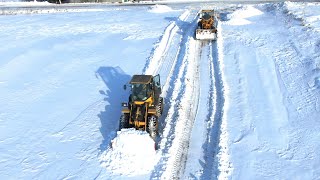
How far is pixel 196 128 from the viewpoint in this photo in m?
15.0

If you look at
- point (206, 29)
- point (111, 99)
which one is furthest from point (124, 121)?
point (206, 29)

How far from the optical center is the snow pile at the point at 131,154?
1259 cm

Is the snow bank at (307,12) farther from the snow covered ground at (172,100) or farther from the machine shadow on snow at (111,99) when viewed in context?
the machine shadow on snow at (111,99)

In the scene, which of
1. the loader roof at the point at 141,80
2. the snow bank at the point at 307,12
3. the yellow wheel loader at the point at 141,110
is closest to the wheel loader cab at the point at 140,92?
the yellow wheel loader at the point at 141,110

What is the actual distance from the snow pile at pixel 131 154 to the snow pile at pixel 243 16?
63.8 feet

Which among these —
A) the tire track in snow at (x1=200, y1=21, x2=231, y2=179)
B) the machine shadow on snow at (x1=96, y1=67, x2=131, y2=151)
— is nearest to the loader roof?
the machine shadow on snow at (x1=96, y1=67, x2=131, y2=151)

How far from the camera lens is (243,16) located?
108 feet

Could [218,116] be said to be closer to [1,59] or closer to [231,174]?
[231,174]

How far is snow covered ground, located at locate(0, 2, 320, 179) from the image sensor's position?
12852 millimetres

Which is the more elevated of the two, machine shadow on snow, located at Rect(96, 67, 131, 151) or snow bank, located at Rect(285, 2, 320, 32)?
snow bank, located at Rect(285, 2, 320, 32)

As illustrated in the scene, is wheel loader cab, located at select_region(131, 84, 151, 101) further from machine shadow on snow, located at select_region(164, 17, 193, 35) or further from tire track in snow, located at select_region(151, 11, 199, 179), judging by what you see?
machine shadow on snow, located at select_region(164, 17, 193, 35)

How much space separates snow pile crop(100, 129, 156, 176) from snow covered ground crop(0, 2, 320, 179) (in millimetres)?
33

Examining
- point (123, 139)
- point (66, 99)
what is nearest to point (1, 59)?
point (66, 99)

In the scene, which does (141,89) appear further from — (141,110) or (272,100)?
(272,100)
